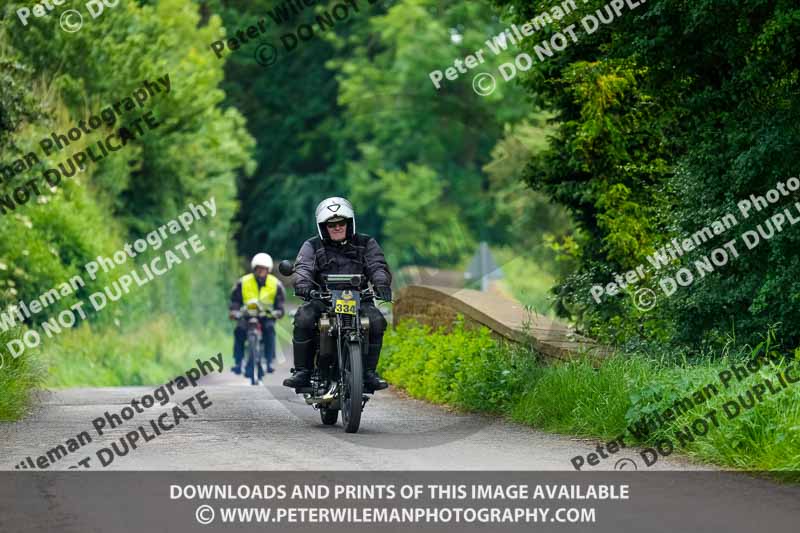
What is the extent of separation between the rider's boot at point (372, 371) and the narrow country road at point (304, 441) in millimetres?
382

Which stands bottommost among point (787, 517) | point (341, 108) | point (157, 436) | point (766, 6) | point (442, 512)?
point (787, 517)

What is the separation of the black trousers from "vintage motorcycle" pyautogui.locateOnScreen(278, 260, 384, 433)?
84 millimetres

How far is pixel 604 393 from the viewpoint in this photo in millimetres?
12414

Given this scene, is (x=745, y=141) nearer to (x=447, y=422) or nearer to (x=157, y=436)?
(x=447, y=422)

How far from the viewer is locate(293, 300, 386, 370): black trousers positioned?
1275cm

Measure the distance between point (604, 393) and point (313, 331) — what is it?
8.37 ft

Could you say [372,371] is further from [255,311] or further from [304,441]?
[255,311]

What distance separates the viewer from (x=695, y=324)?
1362cm

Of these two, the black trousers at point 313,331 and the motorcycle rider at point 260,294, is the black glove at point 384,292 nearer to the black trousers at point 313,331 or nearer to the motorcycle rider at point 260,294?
the black trousers at point 313,331

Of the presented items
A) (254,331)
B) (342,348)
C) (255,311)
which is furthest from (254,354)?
(342,348)

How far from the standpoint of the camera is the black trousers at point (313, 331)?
12.8m

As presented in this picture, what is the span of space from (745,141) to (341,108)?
173 feet

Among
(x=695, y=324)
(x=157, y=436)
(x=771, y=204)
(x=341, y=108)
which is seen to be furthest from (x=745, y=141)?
(x=341, y=108)

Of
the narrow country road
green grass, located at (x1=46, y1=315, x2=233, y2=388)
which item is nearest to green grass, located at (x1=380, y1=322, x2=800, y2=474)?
the narrow country road
